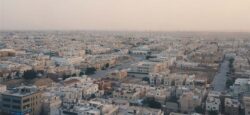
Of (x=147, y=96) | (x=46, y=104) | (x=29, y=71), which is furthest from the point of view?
(x=29, y=71)

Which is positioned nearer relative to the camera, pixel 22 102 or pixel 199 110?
pixel 22 102

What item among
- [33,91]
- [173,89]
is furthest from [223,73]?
[33,91]

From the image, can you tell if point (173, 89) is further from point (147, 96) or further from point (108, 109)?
point (108, 109)

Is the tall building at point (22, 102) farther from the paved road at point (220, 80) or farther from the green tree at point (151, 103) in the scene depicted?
the paved road at point (220, 80)

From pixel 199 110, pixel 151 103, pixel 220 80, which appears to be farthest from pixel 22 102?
pixel 220 80

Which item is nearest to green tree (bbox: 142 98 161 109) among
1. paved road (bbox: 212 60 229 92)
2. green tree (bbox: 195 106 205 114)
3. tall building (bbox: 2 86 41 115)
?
green tree (bbox: 195 106 205 114)

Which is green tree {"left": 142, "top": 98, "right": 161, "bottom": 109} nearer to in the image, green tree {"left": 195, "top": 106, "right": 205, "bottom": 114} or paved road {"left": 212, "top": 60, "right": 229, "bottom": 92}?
green tree {"left": 195, "top": 106, "right": 205, "bottom": 114}

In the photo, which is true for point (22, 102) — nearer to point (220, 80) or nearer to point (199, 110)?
point (199, 110)

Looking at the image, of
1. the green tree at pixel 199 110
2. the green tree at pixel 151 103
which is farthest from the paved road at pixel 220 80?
the green tree at pixel 151 103
